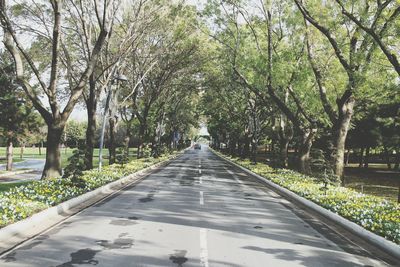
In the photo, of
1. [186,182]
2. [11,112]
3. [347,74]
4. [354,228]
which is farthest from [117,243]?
[11,112]

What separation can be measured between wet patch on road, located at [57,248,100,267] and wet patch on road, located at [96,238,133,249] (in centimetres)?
39

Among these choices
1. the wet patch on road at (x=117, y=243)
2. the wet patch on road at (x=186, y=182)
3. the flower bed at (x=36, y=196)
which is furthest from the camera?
the wet patch on road at (x=186, y=182)

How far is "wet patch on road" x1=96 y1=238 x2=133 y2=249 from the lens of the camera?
7.57 metres

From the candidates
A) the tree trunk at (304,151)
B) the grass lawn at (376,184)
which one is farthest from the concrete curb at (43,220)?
the tree trunk at (304,151)

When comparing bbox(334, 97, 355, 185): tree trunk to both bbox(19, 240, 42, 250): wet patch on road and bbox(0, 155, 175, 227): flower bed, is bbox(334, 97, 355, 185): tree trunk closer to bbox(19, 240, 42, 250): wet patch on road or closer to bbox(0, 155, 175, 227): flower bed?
bbox(0, 155, 175, 227): flower bed

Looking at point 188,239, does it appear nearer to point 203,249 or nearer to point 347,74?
point 203,249

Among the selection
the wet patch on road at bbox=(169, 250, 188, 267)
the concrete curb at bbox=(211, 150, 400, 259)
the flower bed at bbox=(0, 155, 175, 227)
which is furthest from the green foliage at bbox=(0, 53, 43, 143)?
the wet patch on road at bbox=(169, 250, 188, 267)

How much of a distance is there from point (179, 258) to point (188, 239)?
4.46 ft

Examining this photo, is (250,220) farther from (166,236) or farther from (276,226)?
(166,236)

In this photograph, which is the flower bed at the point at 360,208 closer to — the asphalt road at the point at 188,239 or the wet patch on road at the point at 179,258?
the asphalt road at the point at 188,239

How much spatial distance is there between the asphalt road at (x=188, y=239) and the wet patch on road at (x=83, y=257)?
0.02 m

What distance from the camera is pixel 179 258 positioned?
272 inches

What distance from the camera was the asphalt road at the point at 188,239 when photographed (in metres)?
6.83

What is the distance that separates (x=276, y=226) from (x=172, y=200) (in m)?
4.85
